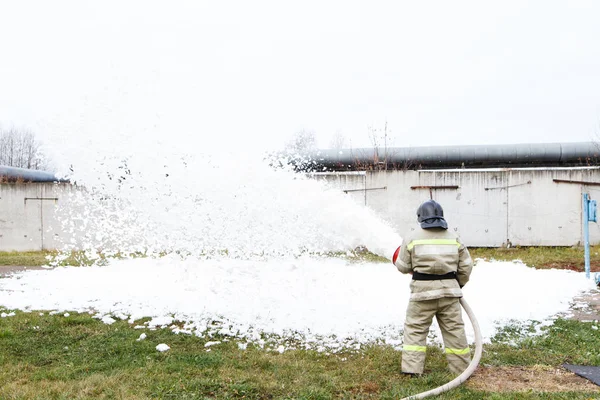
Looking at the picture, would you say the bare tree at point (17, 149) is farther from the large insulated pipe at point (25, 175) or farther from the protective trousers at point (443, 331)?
the protective trousers at point (443, 331)

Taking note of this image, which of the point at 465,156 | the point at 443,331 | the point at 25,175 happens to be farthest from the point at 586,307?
the point at 25,175

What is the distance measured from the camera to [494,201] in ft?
56.0

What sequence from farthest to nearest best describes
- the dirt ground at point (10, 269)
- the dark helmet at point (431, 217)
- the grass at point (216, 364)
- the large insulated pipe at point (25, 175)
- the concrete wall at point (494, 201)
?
the large insulated pipe at point (25, 175) → the concrete wall at point (494, 201) → the dirt ground at point (10, 269) → the dark helmet at point (431, 217) → the grass at point (216, 364)

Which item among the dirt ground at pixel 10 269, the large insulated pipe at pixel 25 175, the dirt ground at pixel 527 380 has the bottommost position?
the dirt ground at pixel 10 269

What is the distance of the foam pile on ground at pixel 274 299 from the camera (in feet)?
21.4

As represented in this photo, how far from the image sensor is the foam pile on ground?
6.52 m

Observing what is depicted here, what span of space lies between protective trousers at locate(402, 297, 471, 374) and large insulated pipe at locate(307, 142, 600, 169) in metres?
15.3

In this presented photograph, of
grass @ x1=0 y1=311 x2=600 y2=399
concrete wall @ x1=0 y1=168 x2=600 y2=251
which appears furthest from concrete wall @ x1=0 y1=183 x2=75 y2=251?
grass @ x1=0 y1=311 x2=600 y2=399

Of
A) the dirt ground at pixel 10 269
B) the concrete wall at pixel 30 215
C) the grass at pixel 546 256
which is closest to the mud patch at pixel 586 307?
the grass at pixel 546 256

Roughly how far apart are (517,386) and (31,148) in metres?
49.5

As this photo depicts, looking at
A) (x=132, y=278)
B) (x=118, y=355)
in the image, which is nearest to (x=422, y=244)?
(x=118, y=355)

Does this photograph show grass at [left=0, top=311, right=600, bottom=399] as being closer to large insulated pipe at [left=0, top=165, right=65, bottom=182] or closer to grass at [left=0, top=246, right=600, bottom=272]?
grass at [left=0, top=246, right=600, bottom=272]

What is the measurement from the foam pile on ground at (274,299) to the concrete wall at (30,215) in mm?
8908

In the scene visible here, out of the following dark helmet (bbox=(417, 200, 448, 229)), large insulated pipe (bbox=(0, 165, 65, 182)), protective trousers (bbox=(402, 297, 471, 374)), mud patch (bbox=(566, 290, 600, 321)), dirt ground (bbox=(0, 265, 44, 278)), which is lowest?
dirt ground (bbox=(0, 265, 44, 278))
